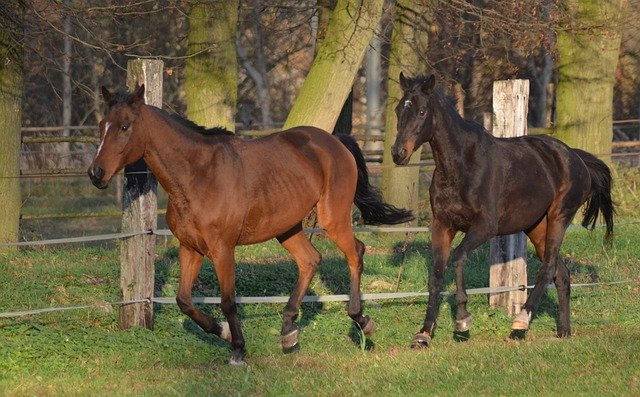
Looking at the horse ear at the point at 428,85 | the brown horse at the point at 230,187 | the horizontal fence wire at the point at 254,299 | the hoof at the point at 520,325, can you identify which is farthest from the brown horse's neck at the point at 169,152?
the hoof at the point at 520,325

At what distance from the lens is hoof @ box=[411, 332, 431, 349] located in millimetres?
8898

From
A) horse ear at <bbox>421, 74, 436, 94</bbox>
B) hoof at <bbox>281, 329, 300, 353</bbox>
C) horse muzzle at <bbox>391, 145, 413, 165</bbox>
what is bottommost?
hoof at <bbox>281, 329, 300, 353</bbox>

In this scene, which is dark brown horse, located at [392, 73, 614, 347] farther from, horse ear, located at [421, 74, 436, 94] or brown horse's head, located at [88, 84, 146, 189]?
brown horse's head, located at [88, 84, 146, 189]

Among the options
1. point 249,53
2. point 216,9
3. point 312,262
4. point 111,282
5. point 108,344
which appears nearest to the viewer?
point 108,344

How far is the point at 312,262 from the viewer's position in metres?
9.22

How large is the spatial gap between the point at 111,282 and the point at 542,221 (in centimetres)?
417

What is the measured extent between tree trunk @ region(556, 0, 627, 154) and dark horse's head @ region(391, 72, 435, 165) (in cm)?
791

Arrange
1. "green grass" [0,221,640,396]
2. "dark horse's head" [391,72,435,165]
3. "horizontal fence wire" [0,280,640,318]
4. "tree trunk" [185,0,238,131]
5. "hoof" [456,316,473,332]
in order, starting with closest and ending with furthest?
"green grass" [0,221,640,396] < "dark horse's head" [391,72,435,165] < "horizontal fence wire" [0,280,640,318] < "hoof" [456,316,473,332] < "tree trunk" [185,0,238,131]

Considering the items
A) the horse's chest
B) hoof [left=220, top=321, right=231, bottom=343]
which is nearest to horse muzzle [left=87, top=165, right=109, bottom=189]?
hoof [left=220, top=321, right=231, bottom=343]

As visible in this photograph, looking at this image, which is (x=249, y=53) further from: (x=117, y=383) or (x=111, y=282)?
(x=117, y=383)

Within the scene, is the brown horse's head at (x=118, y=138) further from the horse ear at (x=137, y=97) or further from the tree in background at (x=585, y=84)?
the tree in background at (x=585, y=84)

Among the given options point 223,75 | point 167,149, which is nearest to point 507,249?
point 167,149

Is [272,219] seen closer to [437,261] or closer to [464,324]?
[437,261]

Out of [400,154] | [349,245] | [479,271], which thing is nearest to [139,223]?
[349,245]
